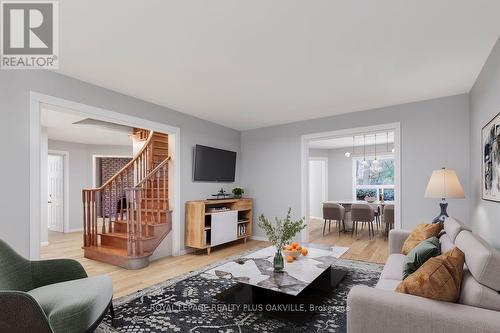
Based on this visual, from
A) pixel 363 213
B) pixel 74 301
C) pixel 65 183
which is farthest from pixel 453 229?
pixel 65 183

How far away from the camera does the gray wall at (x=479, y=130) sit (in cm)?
236

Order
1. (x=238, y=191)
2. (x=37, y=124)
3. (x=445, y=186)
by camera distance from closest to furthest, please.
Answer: (x=37, y=124)
(x=445, y=186)
(x=238, y=191)

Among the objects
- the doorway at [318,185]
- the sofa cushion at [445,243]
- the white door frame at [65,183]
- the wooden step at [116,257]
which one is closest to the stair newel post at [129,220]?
the wooden step at [116,257]

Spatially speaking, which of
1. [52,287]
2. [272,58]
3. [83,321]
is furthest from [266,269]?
[272,58]

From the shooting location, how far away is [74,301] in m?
1.73

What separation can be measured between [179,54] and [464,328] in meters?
2.80

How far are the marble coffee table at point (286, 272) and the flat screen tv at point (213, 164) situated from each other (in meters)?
2.17

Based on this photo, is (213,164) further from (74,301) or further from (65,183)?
(65,183)

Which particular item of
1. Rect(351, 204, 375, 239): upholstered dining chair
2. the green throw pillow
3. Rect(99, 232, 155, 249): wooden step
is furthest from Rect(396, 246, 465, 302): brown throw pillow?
Rect(351, 204, 375, 239): upholstered dining chair

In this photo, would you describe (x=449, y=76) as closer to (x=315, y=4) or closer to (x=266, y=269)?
Result: (x=315, y=4)

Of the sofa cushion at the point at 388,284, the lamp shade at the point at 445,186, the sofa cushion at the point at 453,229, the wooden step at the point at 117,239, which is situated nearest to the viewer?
the sofa cushion at the point at 388,284

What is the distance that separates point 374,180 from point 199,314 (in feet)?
24.6

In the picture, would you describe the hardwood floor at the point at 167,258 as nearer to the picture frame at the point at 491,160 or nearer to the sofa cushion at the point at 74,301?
the sofa cushion at the point at 74,301

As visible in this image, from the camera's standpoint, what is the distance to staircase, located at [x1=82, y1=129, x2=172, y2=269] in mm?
3838
